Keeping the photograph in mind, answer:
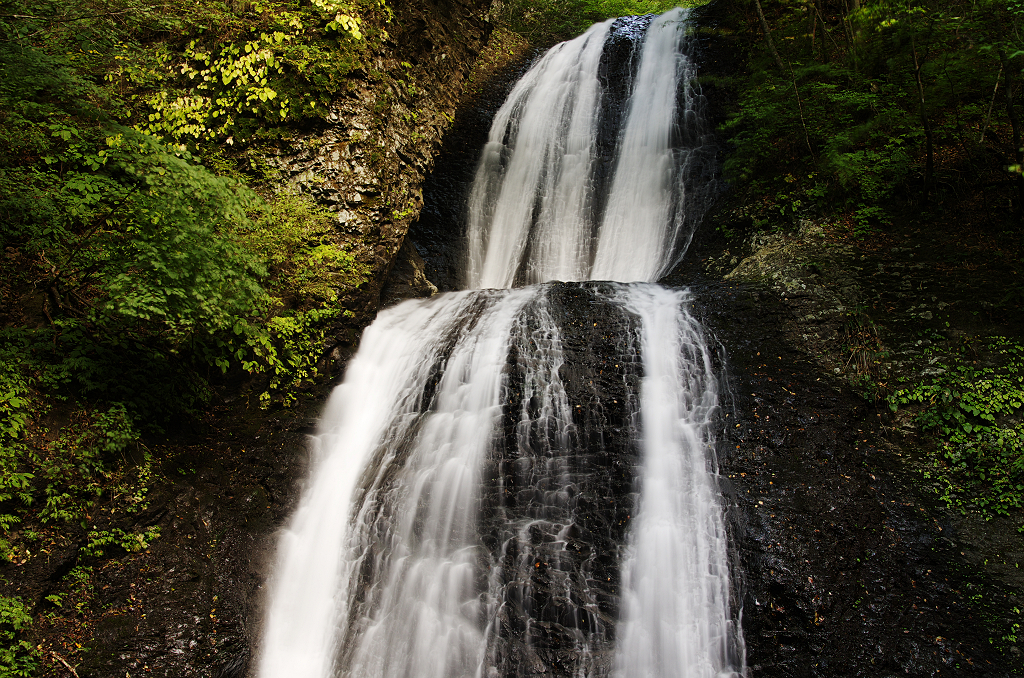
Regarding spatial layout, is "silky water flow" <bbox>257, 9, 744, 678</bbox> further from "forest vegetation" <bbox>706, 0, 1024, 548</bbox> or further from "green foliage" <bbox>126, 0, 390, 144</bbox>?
"green foliage" <bbox>126, 0, 390, 144</bbox>

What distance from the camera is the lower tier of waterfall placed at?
445cm

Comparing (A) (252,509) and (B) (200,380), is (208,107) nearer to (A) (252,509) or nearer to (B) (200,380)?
(B) (200,380)

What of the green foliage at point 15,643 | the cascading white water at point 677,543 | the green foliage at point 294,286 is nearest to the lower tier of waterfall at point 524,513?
the cascading white water at point 677,543

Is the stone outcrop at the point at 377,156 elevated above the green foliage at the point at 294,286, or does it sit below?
above

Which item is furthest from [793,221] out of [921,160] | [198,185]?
[198,185]

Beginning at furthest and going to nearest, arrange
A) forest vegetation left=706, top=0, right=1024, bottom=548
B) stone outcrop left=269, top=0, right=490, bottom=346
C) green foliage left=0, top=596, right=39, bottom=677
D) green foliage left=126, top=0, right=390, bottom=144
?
stone outcrop left=269, top=0, right=490, bottom=346, green foliage left=126, top=0, right=390, bottom=144, forest vegetation left=706, top=0, right=1024, bottom=548, green foliage left=0, top=596, right=39, bottom=677

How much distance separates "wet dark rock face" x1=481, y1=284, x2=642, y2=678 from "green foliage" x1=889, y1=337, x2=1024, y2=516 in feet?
9.27

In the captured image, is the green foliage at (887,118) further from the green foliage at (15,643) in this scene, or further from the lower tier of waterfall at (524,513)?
the green foliage at (15,643)

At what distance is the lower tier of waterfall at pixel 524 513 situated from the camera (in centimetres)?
445

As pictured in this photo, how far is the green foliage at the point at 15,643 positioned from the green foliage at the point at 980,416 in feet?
25.4

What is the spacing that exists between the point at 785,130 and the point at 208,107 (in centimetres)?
875

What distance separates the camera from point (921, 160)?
22.5 feet

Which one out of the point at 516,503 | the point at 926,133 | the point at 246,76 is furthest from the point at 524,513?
the point at 246,76

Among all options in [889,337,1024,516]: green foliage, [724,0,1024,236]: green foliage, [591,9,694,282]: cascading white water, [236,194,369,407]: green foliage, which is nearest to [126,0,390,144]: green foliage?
[236,194,369,407]: green foliage
